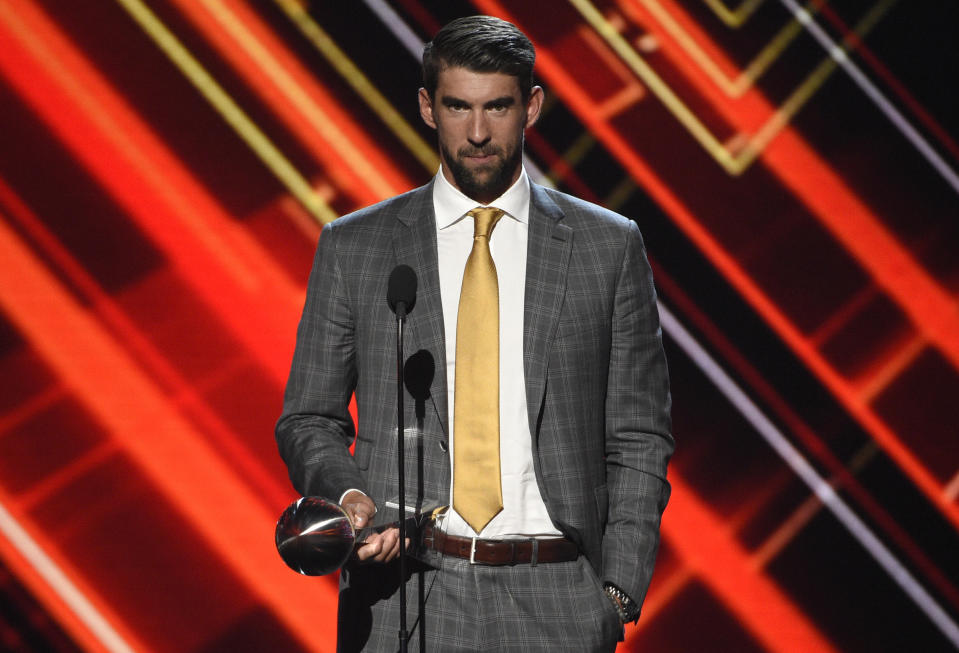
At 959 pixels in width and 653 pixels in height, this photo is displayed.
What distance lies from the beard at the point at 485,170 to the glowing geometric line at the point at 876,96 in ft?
5.75

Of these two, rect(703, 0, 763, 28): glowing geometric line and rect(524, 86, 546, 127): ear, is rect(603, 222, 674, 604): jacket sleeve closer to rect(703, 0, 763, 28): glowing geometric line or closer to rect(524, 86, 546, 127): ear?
rect(524, 86, 546, 127): ear

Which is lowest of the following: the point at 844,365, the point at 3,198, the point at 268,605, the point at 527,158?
the point at 844,365

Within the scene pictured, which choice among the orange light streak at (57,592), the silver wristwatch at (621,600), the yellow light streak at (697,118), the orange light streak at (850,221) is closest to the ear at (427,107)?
the silver wristwatch at (621,600)

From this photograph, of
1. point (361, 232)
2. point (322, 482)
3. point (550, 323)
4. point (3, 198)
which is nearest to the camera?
point (322, 482)

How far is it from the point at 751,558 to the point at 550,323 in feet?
5.74

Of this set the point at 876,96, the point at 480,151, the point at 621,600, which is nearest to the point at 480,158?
the point at 480,151

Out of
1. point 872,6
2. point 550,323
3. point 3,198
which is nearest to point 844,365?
point 872,6

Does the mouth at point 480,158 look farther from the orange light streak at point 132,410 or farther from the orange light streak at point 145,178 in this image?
the orange light streak at point 132,410

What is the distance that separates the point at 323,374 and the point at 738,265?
1.75m

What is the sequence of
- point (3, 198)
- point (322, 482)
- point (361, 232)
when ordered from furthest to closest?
point (3, 198) < point (361, 232) < point (322, 482)

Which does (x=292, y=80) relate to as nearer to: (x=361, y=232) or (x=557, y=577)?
(x=361, y=232)

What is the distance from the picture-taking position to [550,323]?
66.7 inches

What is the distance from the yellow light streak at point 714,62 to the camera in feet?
10.1

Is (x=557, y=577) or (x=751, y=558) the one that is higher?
(x=557, y=577)
